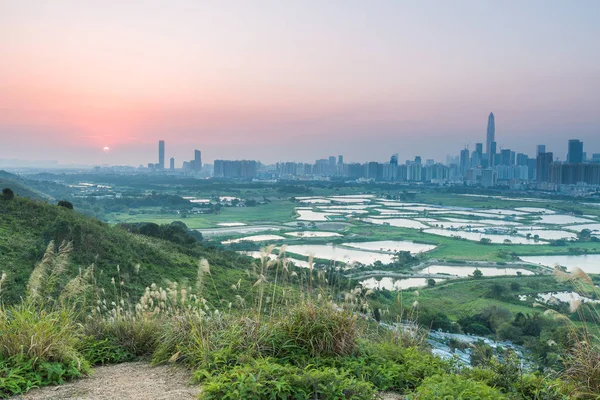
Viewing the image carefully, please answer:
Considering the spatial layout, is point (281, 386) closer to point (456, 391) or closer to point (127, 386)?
point (456, 391)

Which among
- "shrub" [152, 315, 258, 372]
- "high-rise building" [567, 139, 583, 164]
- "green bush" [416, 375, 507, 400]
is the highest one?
"high-rise building" [567, 139, 583, 164]

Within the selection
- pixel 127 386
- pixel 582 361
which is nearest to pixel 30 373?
pixel 127 386

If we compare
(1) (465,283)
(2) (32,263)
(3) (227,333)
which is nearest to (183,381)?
(3) (227,333)

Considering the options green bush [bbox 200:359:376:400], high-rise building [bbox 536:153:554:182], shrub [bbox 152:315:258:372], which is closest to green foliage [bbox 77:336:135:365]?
shrub [bbox 152:315:258:372]

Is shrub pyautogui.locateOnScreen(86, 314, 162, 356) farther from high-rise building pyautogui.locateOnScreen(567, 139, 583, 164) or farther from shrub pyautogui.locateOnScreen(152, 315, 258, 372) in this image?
high-rise building pyautogui.locateOnScreen(567, 139, 583, 164)

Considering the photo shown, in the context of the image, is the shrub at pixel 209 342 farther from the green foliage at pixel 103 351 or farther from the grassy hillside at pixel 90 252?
the grassy hillside at pixel 90 252

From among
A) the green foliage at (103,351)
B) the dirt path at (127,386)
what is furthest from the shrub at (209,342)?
the green foliage at (103,351)
